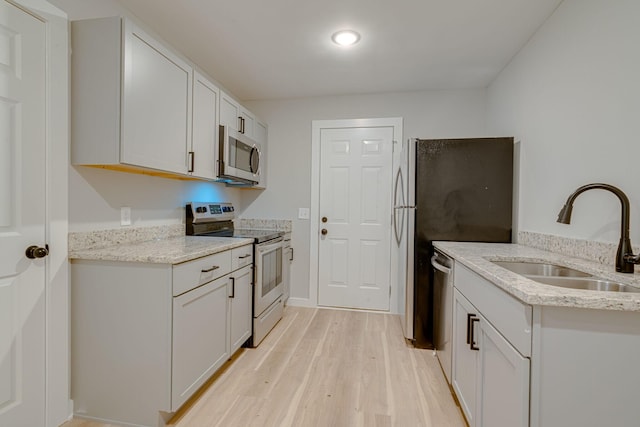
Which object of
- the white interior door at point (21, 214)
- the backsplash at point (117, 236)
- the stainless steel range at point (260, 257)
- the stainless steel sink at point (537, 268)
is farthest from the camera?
the stainless steel range at point (260, 257)

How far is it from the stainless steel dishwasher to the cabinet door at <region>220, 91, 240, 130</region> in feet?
6.62

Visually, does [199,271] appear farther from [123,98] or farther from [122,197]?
[123,98]

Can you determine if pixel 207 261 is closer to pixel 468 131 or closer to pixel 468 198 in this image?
pixel 468 198

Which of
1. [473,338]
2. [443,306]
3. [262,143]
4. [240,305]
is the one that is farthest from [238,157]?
[473,338]

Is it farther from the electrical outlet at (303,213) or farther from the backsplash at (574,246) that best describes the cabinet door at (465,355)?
the electrical outlet at (303,213)

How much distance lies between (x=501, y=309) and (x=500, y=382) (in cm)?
29

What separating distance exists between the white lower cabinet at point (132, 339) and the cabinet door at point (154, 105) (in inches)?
25.0

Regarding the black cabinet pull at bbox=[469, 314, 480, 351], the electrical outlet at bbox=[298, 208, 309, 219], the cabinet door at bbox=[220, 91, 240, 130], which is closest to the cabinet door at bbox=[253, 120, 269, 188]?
the cabinet door at bbox=[220, 91, 240, 130]

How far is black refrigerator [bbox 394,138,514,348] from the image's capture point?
235cm

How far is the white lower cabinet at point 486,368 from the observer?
1.01 meters

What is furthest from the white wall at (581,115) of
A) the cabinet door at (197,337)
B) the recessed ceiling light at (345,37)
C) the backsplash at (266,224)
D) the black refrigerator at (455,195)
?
the backsplash at (266,224)

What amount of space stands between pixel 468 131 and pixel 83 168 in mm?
3297

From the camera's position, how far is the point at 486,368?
130cm

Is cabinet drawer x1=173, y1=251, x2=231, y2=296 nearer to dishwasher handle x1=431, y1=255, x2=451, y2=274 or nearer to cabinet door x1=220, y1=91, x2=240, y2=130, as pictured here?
cabinet door x1=220, y1=91, x2=240, y2=130
